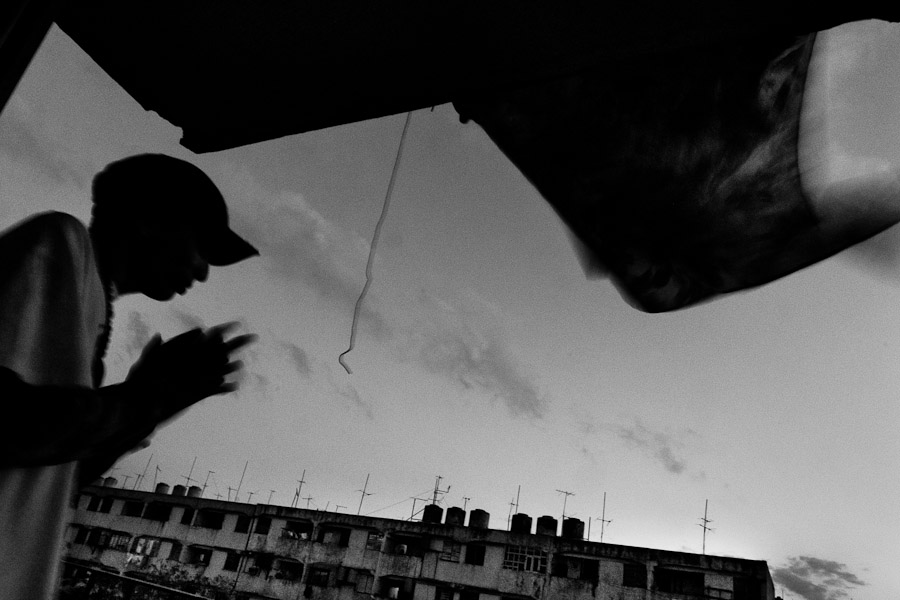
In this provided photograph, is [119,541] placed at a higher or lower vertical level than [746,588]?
lower

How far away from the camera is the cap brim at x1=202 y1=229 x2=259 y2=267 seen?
1.36 m

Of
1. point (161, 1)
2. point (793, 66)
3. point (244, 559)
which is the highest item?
point (793, 66)

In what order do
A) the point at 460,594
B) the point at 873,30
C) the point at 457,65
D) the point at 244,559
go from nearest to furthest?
the point at 873,30 < the point at 457,65 < the point at 460,594 < the point at 244,559

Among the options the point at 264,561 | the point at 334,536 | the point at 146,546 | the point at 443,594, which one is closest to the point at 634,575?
the point at 443,594

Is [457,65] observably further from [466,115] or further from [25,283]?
[25,283]

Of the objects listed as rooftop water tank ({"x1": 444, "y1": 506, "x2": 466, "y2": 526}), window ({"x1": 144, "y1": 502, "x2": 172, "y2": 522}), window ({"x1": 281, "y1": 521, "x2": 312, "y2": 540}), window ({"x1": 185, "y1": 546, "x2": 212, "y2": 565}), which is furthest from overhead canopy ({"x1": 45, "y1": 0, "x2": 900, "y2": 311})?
window ({"x1": 144, "y1": 502, "x2": 172, "y2": 522})

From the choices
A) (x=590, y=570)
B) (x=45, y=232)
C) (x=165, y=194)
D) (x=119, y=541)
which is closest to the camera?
(x=45, y=232)

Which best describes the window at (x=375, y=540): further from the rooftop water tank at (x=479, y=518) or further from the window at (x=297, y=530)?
the rooftop water tank at (x=479, y=518)

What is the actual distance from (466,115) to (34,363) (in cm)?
137

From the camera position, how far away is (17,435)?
731 mm

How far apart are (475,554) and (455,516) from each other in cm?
330

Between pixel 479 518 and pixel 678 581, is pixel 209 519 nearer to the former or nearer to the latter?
pixel 479 518

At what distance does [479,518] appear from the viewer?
36.3m

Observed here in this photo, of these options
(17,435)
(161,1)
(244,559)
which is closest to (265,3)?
(161,1)
